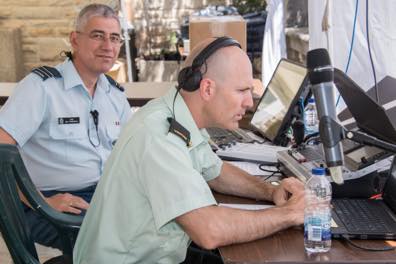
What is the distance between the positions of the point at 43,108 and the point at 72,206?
45 cm

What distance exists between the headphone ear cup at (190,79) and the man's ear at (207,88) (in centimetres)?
1

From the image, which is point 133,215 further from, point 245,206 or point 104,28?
point 104,28

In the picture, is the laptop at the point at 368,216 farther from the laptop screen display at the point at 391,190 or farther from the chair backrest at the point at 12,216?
the chair backrest at the point at 12,216

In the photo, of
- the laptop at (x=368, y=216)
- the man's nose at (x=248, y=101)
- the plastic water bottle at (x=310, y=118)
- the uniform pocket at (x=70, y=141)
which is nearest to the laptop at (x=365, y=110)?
the laptop at (x=368, y=216)

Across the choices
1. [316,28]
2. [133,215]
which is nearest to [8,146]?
[133,215]

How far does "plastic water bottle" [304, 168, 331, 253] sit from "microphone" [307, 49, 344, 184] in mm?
256

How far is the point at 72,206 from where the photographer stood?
2.36m

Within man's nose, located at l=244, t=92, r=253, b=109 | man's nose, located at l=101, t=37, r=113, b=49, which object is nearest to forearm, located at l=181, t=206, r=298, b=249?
man's nose, located at l=244, t=92, r=253, b=109

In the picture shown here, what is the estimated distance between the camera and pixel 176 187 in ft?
5.05

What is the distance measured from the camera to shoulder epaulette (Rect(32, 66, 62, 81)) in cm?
256

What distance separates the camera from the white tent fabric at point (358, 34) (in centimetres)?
326

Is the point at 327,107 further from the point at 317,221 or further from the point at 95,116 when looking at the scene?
the point at 95,116

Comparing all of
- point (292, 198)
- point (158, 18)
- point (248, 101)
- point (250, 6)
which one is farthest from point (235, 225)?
point (158, 18)

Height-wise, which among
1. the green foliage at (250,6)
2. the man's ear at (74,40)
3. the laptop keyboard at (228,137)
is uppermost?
the man's ear at (74,40)
